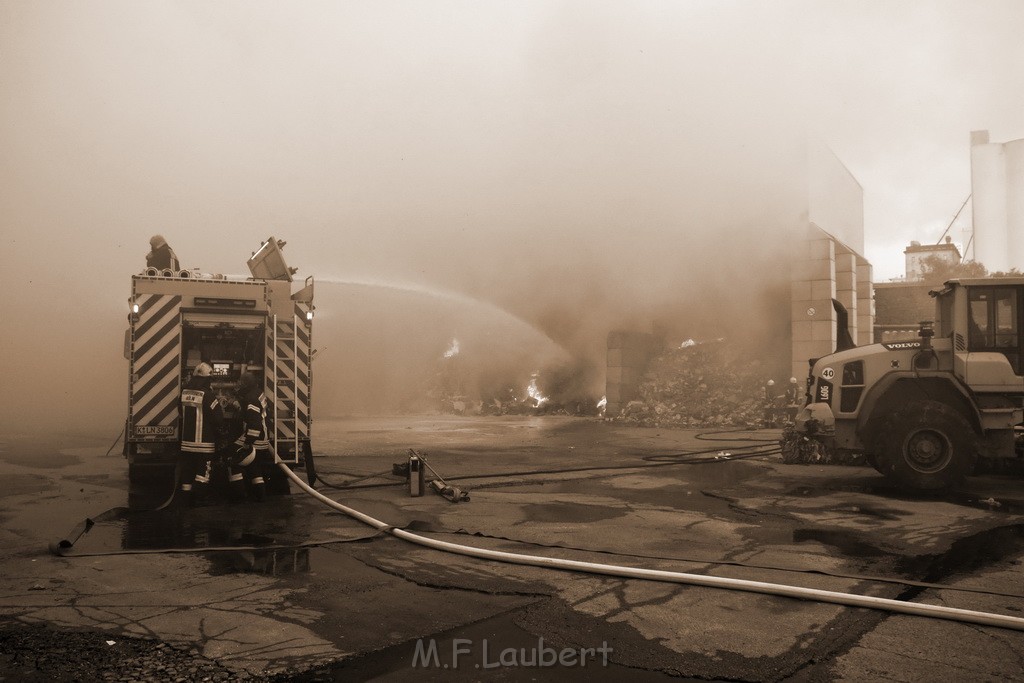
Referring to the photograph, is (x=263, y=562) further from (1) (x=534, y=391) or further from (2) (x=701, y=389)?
(1) (x=534, y=391)

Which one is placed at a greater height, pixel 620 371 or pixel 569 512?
pixel 620 371

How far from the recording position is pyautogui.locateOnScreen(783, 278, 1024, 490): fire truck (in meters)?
7.71

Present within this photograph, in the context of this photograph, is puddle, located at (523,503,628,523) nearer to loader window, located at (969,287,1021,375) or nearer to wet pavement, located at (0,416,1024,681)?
wet pavement, located at (0,416,1024,681)

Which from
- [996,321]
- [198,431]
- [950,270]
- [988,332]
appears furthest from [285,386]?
[950,270]

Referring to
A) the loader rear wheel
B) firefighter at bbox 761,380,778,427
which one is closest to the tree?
firefighter at bbox 761,380,778,427

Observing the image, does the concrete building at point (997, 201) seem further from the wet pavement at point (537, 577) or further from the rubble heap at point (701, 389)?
the wet pavement at point (537, 577)

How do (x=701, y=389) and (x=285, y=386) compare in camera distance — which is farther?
(x=701, y=389)

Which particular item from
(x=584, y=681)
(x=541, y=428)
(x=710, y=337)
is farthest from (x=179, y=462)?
(x=710, y=337)

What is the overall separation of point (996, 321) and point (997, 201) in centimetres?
3179

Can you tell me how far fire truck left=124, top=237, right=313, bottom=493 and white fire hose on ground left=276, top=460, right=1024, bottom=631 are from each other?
10.1ft

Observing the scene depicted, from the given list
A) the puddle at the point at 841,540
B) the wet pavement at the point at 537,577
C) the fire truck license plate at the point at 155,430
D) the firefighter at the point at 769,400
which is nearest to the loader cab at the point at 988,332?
the wet pavement at the point at 537,577

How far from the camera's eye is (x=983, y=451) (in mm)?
7750

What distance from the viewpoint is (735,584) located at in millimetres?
4027

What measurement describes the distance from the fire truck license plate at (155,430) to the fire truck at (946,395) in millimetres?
7436
